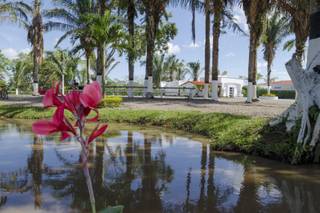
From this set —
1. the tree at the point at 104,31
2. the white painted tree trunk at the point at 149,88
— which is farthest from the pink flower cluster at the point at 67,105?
the white painted tree trunk at the point at 149,88

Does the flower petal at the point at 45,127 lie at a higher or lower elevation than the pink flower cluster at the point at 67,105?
lower

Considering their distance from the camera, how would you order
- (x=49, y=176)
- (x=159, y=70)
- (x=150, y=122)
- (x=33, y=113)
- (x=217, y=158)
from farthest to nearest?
1. (x=159, y=70)
2. (x=33, y=113)
3. (x=150, y=122)
4. (x=217, y=158)
5. (x=49, y=176)

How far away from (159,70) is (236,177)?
55394mm

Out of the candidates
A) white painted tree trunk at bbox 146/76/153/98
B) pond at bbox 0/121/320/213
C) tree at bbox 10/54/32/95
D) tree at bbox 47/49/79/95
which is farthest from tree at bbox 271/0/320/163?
tree at bbox 10/54/32/95

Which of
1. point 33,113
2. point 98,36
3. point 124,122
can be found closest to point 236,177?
point 124,122

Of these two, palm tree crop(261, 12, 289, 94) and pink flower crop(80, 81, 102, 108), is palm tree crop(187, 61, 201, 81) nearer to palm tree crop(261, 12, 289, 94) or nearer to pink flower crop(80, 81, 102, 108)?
palm tree crop(261, 12, 289, 94)

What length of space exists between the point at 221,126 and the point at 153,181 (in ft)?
20.1

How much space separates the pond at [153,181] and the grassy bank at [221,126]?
41cm

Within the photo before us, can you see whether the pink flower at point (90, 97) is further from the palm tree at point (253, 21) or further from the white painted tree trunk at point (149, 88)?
the white painted tree trunk at point (149, 88)

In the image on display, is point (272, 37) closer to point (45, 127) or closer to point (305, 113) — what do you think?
point (305, 113)

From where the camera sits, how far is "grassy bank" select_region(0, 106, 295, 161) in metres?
7.94

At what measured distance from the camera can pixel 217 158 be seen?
7.64m

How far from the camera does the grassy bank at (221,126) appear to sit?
313 inches

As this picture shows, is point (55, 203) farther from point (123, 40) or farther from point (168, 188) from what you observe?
point (123, 40)
